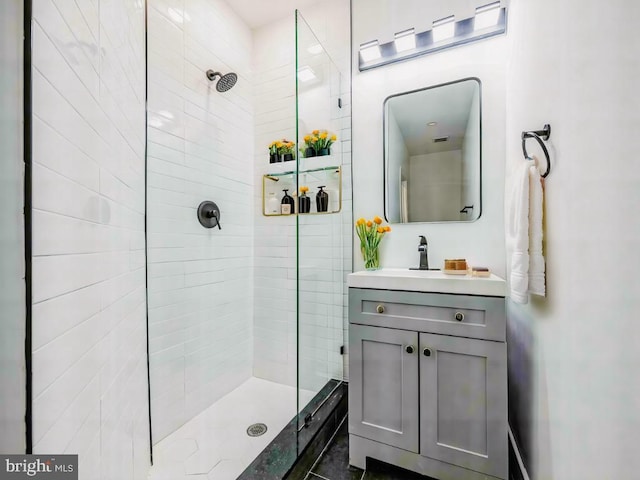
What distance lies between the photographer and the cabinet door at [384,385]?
4.16ft

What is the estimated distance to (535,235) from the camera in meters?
1.01

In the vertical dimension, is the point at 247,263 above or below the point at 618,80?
below

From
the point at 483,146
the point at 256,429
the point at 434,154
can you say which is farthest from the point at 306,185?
the point at 256,429

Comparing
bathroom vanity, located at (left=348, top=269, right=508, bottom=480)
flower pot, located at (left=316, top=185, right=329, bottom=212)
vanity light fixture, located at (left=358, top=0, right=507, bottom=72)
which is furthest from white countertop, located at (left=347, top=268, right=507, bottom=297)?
vanity light fixture, located at (left=358, top=0, right=507, bottom=72)

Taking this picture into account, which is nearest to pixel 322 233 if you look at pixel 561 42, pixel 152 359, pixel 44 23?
pixel 152 359

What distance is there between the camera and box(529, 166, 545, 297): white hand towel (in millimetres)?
988

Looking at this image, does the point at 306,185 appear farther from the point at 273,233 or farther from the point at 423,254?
the point at 423,254

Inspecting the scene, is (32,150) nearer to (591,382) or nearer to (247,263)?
(591,382)

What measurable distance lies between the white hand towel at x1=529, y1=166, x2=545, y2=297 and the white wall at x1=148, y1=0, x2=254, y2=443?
5.44ft

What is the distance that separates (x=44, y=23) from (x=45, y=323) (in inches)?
22.1

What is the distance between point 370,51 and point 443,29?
444 mm

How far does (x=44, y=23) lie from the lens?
53 cm

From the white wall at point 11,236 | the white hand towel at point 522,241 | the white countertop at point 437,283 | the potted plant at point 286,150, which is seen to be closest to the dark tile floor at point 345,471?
the white countertop at point 437,283

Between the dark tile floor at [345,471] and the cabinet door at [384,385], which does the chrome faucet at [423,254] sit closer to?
the cabinet door at [384,385]
